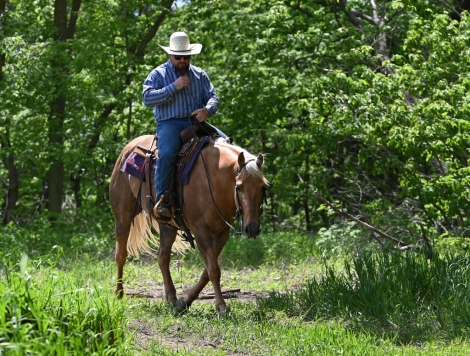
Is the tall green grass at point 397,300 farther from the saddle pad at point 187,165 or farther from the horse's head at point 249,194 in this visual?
the saddle pad at point 187,165

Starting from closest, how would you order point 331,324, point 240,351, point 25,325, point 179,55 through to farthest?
point 25,325 < point 240,351 < point 331,324 < point 179,55

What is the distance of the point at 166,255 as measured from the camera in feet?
31.3

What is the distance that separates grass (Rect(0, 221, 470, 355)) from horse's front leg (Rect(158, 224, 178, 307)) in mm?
278

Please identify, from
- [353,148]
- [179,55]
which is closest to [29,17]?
[353,148]

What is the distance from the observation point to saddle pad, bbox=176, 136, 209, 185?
873 cm

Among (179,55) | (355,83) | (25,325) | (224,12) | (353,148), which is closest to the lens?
(25,325)

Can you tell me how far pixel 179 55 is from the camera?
29.2 feet

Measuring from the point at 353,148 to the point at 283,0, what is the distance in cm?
344

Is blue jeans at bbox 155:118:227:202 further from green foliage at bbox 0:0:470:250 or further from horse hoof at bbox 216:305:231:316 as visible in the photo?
green foliage at bbox 0:0:470:250

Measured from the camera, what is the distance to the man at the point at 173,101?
8789 millimetres

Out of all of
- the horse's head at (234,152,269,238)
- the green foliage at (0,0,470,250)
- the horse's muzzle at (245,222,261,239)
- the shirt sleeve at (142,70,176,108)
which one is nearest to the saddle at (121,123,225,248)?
the shirt sleeve at (142,70,176,108)

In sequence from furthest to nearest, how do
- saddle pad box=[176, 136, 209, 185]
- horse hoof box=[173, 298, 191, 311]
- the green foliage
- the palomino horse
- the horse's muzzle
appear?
the green foliage
saddle pad box=[176, 136, 209, 185]
horse hoof box=[173, 298, 191, 311]
the palomino horse
the horse's muzzle

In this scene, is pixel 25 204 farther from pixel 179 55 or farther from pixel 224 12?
pixel 179 55

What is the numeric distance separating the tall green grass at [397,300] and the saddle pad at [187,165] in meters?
1.54
